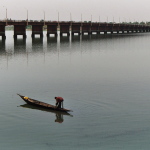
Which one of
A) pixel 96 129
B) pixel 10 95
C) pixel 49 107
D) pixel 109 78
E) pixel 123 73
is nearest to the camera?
pixel 96 129

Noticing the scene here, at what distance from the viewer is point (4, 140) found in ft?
88.7

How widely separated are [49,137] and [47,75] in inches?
1223

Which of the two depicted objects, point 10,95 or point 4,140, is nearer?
point 4,140

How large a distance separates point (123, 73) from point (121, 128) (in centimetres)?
3182

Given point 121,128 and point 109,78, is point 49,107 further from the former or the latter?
point 109,78

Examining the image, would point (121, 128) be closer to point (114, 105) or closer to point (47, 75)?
point (114, 105)

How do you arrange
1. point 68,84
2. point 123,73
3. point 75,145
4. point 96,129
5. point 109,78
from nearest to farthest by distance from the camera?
point 75,145 → point 96,129 → point 68,84 → point 109,78 → point 123,73

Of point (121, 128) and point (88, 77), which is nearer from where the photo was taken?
point (121, 128)

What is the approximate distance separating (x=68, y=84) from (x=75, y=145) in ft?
78.3

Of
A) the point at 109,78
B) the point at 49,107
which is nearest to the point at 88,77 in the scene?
the point at 109,78

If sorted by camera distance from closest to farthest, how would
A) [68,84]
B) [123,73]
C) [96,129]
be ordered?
[96,129], [68,84], [123,73]

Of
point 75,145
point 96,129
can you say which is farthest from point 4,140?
point 96,129

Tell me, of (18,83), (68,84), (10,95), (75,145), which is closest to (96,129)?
(75,145)

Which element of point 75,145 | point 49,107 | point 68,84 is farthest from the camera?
point 68,84
